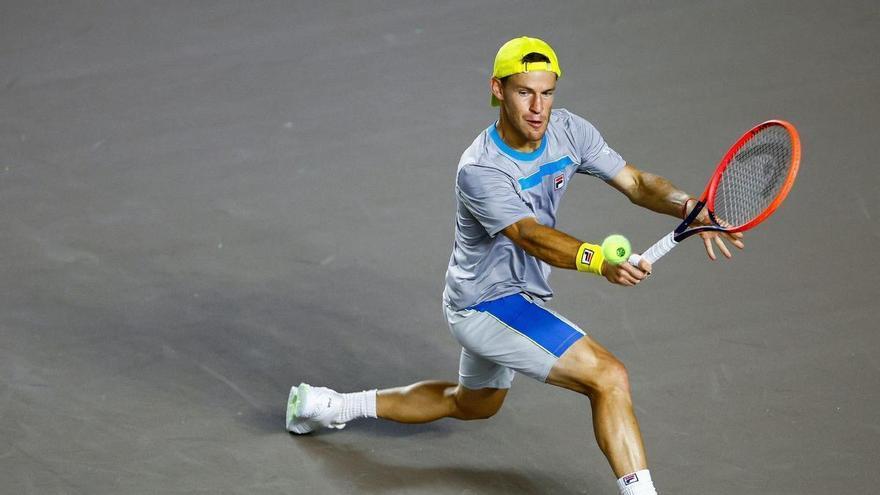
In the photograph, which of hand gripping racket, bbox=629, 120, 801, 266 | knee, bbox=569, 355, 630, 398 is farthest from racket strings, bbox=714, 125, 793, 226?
knee, bbox=569, 355, 630, 398

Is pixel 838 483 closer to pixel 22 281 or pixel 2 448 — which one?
pixel 2 448

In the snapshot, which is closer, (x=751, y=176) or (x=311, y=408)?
(x=751, y=176)

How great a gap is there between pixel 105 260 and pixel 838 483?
12.8 ft

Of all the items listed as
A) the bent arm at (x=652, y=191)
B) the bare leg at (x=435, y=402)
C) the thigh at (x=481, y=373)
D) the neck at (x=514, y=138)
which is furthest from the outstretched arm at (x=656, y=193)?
the bare leg at (x=435, y=402)

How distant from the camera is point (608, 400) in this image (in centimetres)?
476

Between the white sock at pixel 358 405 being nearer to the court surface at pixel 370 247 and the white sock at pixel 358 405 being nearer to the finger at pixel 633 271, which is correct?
the court surface at pixel 370 247

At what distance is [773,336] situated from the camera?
20.6 feet

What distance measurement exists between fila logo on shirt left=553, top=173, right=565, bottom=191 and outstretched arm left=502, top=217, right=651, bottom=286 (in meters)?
0.32

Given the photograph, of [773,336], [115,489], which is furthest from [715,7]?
[115,489]

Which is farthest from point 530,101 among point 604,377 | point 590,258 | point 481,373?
point 481,373

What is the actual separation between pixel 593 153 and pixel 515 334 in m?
0.81

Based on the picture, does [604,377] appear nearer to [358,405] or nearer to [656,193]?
[656,193]

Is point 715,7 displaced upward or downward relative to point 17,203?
upward

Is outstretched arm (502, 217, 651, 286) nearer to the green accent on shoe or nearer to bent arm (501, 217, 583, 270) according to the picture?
bent arm (501, 217, 583, 270)
